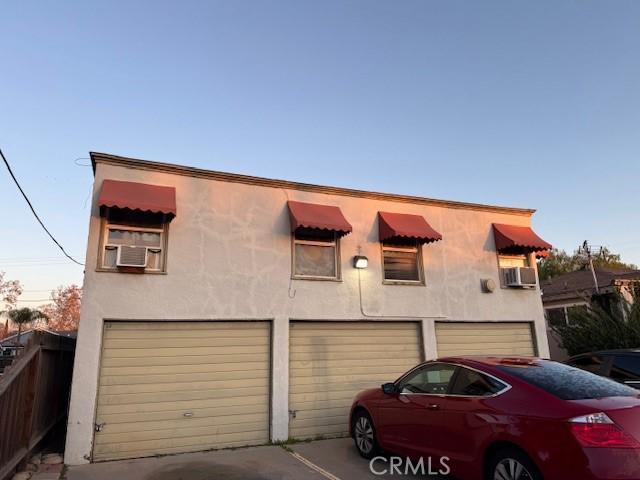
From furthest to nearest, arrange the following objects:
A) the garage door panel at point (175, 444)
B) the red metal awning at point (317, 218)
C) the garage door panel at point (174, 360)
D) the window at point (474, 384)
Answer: the red metal awning at point (317, 218)
the garage door panel at point (174, 360)
the garage door panel at point (175, 444)
the window at point (474, 384)

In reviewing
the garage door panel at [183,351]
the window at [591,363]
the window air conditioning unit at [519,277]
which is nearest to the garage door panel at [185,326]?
the garage door panel at [183,351]

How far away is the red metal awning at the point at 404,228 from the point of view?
385 inches

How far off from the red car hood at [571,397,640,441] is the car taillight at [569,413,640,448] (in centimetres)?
5

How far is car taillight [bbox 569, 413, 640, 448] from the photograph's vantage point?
3801 millimetres

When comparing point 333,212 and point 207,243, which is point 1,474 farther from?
point 333,212

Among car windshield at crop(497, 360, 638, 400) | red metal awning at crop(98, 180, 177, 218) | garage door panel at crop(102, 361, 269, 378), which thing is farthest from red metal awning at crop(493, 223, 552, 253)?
red metal awning at crop(98, 180, 177, 218)

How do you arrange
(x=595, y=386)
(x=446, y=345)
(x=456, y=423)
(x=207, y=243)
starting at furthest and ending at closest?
(x=446, y=345) → (x=207, y=243) → (x=456, y=423) → (x=595, y=386)

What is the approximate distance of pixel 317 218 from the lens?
9164mm

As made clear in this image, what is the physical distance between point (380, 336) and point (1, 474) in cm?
673

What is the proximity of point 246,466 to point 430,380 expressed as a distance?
3075mm

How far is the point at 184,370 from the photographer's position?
314 inches

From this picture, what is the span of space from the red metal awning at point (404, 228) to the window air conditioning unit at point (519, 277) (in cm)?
237

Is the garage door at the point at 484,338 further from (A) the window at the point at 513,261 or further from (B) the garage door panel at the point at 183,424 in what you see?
(B) the garage door panel at the point at 183,424

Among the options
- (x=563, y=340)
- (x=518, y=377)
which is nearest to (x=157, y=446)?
(x=518, y=377)
